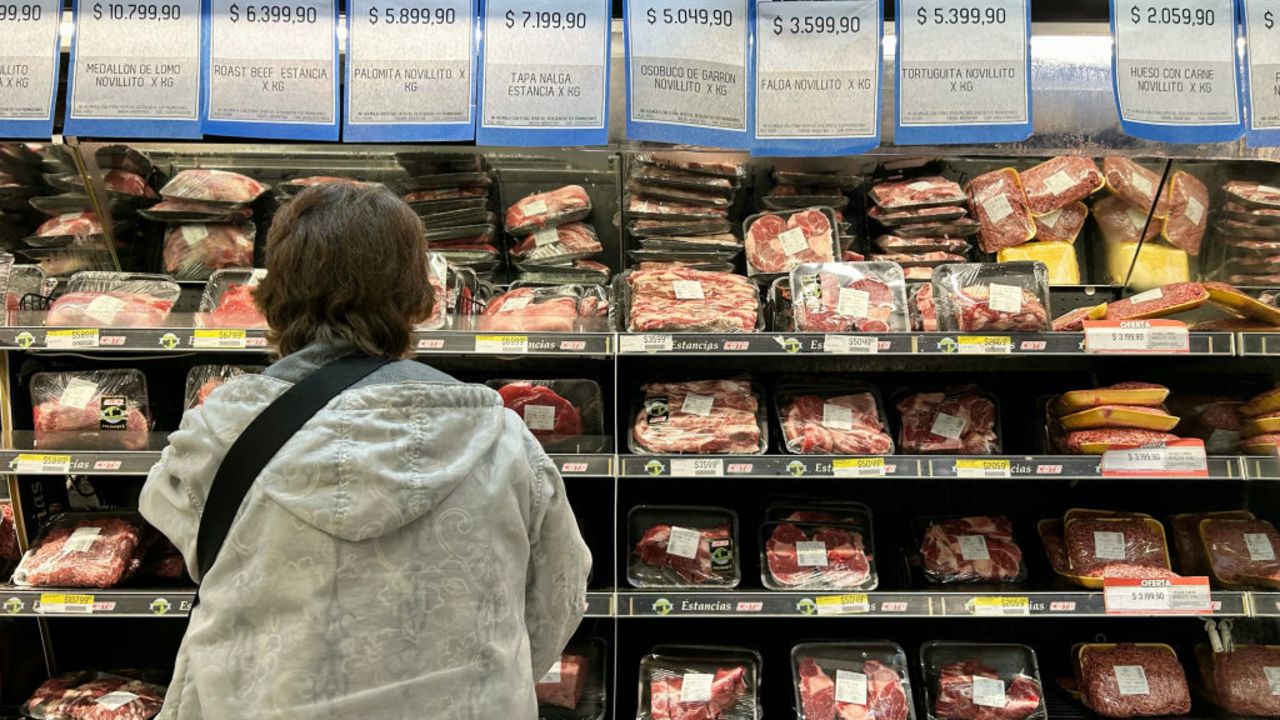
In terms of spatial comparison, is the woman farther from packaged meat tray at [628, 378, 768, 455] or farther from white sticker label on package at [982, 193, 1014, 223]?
white sticker label on package at [982, 193, 1014, 223]

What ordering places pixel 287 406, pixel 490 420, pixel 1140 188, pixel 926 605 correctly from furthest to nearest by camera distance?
pixel 1140 188 < pixel 926 605 < pixel 490 420 < pixel 287 406

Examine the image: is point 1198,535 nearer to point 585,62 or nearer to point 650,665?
point 650,665

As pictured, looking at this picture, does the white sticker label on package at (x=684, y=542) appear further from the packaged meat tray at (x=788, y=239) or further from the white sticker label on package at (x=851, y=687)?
the packaged meat tray at (x=788, y=239)

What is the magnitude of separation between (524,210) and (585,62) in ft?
2.03

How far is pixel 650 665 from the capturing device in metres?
3.15

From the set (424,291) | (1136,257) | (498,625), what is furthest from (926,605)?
(424,291)

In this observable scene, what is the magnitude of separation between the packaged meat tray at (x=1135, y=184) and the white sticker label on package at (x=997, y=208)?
39 centimetres

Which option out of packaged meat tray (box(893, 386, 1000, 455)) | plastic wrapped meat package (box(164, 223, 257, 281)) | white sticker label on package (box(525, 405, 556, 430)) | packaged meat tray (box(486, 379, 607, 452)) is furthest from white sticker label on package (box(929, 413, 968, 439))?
plastic wrapped meat package (box(164, 223, 257, 281))

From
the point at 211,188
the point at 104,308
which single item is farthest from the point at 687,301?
the point at 104,308

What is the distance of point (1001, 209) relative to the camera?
136 inches

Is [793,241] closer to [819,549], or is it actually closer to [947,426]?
[947,426]

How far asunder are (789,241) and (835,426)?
2.26 ft

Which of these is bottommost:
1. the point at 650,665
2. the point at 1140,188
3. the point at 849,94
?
the point at 650,665

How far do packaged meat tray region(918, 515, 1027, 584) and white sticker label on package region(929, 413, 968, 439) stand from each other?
0.36m
